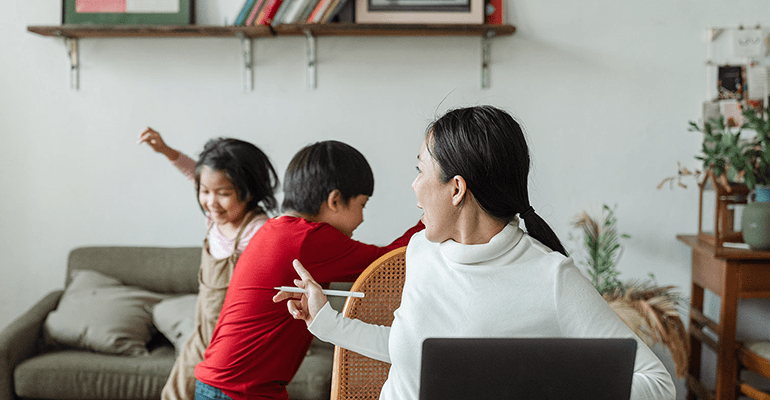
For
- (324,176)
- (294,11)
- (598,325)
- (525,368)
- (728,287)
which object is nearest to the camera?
(525,368)

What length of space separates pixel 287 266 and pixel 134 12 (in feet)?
5.82

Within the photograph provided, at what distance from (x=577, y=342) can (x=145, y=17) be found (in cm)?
237

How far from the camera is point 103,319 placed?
7.32 feet

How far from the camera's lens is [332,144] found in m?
1.34

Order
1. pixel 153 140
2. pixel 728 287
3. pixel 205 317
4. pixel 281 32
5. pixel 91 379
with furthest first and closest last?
1. pixel 281 32
2. pixel 728 287
3. pixel 91 379
4. pixel 153 140
5. pixel 205 317

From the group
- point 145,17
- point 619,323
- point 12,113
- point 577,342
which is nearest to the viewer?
point 577,342

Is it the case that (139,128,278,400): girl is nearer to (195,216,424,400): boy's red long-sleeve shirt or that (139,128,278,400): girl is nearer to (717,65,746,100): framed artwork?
(195,216,424,400): boy's red long-sleeve shirt

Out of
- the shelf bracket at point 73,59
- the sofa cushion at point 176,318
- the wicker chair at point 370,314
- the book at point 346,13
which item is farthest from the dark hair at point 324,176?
the shelf bracket at point 73,59

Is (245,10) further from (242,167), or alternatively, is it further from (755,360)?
(755,360)

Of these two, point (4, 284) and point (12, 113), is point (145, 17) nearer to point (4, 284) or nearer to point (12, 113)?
point (12, 113)

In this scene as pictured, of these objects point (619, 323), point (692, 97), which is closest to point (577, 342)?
point (619, 323)

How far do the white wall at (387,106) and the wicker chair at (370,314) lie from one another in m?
1.46

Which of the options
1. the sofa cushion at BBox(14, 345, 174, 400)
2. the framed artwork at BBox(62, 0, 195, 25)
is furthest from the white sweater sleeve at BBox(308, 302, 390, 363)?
the framed artwork at BBox(62, 0, 195, 25)

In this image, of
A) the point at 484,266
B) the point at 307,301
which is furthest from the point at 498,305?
the point at 307,301
